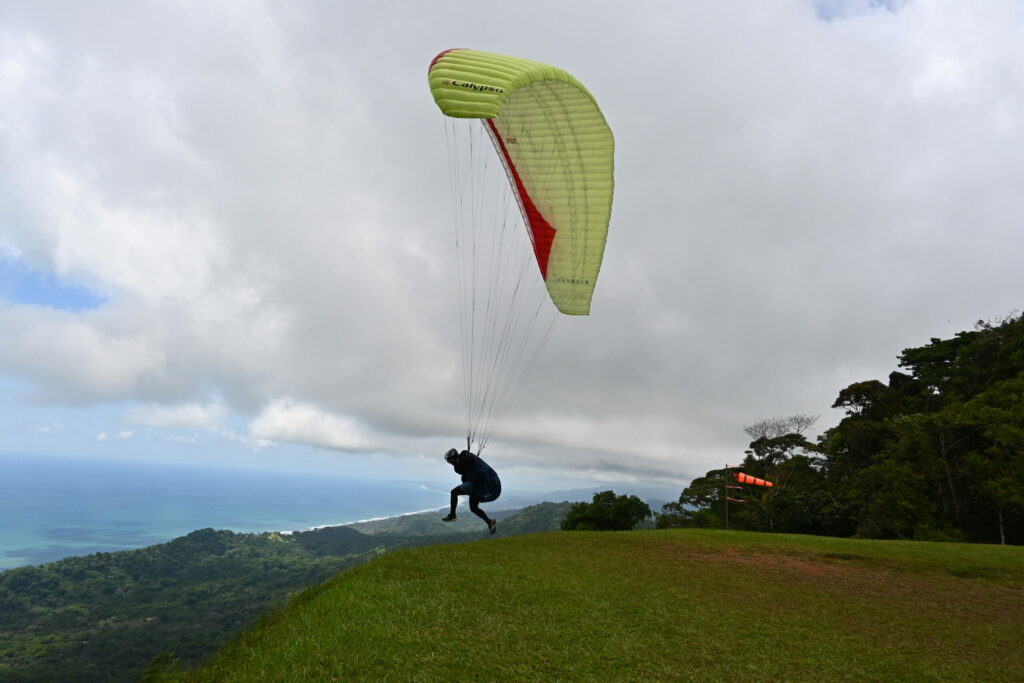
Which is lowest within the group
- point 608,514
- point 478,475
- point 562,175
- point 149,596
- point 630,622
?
point 149,596

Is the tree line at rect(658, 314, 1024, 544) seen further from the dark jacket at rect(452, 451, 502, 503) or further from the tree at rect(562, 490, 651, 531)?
the dark jacket at rect(452, 451, 502, 503)

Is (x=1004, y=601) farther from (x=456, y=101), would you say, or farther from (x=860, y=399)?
(x=860, y=399)

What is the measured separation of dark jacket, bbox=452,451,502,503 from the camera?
9.12 meters

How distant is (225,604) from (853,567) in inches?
3934

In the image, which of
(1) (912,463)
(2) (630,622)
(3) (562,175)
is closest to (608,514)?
(1) (912,463)

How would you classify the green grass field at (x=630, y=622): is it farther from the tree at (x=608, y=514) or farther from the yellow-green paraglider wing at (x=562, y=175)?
the tree at (x=608, y=514)

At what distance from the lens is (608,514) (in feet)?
114

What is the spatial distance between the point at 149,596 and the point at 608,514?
4386 inches

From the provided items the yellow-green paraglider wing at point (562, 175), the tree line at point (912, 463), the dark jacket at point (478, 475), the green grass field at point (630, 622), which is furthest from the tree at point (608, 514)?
the yellow-green paraglider wing at point (562, 175)

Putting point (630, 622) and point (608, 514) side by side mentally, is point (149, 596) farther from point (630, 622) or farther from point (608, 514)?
point (630, 622)

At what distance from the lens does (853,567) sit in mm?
15844

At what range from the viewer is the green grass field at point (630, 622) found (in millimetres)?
7051

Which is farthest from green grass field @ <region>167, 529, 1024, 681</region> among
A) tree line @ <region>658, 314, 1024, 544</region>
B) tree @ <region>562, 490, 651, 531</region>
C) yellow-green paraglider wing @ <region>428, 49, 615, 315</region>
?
tree @ <region>562, 490, 651, 531</region>

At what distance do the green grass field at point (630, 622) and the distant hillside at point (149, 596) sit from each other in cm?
431
